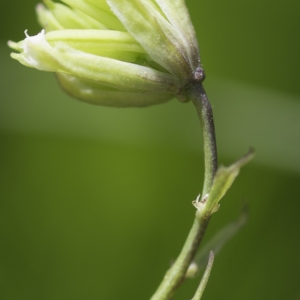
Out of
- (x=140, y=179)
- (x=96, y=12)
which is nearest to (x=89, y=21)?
(x=96, y=12)

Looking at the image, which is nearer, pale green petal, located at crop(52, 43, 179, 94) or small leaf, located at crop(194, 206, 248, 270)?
pale green petal, located at crop(52, 43, 179, 94)

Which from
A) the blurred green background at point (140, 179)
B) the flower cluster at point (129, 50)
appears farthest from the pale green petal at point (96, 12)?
the blurred green background at point (140, 179)

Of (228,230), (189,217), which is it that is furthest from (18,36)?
(228,230)

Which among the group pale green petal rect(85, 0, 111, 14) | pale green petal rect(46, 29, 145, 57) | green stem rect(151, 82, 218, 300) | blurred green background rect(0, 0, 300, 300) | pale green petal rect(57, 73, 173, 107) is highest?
pale green petal rect(85, 0, 111, 14)

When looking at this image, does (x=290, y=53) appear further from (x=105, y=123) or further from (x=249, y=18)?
(x=105, y=123)

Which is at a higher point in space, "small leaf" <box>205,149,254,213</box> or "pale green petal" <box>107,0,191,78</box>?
"pale green petal" <box>107,0,191,78</box>

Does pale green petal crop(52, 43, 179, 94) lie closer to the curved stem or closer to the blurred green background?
the curved stem

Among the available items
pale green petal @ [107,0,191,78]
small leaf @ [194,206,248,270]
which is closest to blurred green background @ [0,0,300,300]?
small leaf @ [194,206,248,270]

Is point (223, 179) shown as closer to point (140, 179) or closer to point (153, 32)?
point (153, 32)
